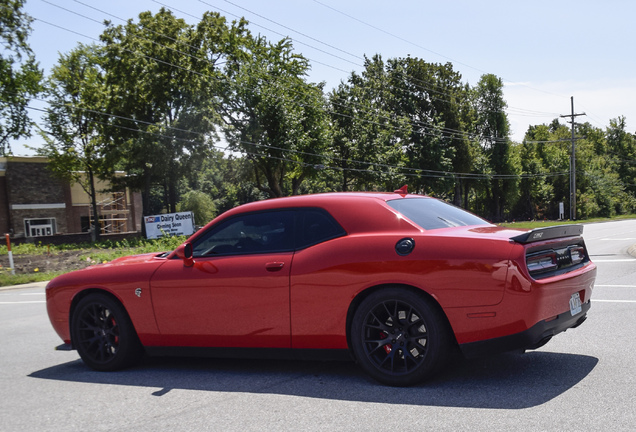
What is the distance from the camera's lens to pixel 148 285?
561 cm

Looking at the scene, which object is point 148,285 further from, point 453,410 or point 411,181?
point 411,181

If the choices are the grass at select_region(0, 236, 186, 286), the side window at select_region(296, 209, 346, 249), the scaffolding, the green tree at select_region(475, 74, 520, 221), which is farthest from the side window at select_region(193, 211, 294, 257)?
the green tree at select_region(475, 74, 520, 221)

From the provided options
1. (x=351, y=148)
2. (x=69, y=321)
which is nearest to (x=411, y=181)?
(x=351, y=148)

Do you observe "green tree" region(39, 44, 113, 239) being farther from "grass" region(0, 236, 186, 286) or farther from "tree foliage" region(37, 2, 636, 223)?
"grass" region(0, 236, 186, 286)

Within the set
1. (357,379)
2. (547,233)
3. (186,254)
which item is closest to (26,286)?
(186,254)

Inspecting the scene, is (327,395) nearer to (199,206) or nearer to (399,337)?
(399,337)

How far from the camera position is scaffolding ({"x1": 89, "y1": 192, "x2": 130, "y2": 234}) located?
2386 inches

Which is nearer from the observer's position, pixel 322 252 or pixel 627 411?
pixel 627 411

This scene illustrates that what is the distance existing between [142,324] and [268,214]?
162 cm

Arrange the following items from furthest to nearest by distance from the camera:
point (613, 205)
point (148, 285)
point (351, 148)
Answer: point (613, 205) → point (351, 148) → point (148, 285)

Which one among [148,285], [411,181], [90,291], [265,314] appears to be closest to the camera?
[265,314]

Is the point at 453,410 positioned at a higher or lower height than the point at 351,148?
lower

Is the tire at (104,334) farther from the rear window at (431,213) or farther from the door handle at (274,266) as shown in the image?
the rear window at (431,213)

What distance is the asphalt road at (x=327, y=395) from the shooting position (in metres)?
3.89
